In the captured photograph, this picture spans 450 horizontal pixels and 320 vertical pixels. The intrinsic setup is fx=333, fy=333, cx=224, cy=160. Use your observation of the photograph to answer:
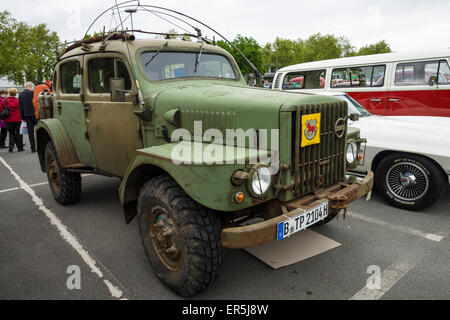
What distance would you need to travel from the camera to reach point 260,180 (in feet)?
7.71

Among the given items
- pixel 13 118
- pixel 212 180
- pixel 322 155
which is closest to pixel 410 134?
pixel 322 155

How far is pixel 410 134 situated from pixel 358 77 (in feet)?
11.5

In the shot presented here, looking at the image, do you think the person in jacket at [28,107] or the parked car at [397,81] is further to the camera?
the person in jacket at [28,107]

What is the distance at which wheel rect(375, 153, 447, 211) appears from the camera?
405 cm

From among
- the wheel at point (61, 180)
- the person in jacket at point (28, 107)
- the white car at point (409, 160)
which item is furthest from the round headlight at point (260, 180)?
the person in jacket at point (28, 107)

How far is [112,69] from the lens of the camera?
3557 mm

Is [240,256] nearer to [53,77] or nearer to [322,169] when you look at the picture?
[322,169]

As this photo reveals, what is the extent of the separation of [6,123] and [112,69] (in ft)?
24.9

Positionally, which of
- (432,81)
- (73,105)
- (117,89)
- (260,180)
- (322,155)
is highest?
(432,81)

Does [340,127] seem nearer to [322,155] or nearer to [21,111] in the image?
[322,155]

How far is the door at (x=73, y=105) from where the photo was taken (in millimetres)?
4027

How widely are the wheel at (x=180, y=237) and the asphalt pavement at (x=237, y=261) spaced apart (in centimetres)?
22

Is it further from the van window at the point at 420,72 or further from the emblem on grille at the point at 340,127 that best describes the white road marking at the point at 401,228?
the van window at the point at 420,72
